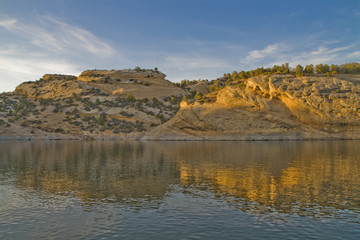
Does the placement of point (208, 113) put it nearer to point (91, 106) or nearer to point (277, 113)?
point (277, 113)

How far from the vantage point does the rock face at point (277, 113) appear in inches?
3127

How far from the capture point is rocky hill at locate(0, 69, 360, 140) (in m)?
80.5

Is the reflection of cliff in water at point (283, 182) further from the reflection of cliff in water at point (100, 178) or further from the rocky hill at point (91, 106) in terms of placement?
the rocky hill at point (91, 106)

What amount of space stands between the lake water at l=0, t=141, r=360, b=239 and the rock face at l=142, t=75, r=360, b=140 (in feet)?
169

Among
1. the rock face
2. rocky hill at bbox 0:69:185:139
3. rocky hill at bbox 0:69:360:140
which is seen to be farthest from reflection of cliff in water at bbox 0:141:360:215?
rocky hill at bbox 0:69:185:139

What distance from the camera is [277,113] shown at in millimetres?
83812

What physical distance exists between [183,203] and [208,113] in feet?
229

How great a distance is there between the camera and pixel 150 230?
48.0 feet

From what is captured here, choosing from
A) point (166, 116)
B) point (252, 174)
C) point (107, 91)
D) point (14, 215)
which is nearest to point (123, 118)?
point (166, 116)

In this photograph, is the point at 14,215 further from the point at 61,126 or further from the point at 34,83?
the point at 34,83

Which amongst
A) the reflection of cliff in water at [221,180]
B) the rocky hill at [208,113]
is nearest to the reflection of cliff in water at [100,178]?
the reflection of cliff in water at [221,180]

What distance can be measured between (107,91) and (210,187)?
116m

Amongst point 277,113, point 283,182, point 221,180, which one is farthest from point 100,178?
point 277,113

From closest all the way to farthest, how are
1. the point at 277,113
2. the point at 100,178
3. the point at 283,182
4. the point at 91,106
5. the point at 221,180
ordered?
the point at 283,182 < the point at 221,180 < the point at 100,178 < the point at 277,113 < the point at 91,106
